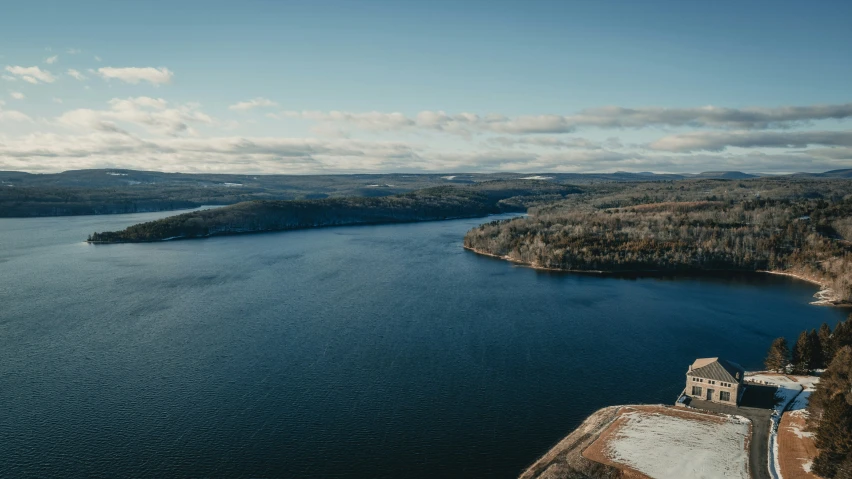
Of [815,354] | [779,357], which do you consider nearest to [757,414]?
[779,357]

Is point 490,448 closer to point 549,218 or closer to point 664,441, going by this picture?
point 664,441

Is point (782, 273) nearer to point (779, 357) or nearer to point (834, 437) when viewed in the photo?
point (779, 357)

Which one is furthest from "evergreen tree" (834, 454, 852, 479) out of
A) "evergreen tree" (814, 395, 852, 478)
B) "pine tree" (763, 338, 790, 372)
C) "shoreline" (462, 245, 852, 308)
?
"shoreline" (462, 245, 852, 308)

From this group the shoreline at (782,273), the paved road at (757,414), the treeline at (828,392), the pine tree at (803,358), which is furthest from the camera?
the shoreline at (782,273)

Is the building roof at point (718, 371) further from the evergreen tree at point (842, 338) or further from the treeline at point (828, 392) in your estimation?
the evergreen tree at point (842, 338)

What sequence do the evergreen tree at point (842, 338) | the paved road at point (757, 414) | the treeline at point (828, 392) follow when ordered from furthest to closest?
the evergreen tree at point (842, 338) → the paved road at point (757, 414) → the treeline at point (828, 392)

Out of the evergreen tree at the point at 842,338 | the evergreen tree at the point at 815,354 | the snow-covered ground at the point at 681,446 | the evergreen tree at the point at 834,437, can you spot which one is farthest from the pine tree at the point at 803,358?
the evergreen tree at the point at 834,437
